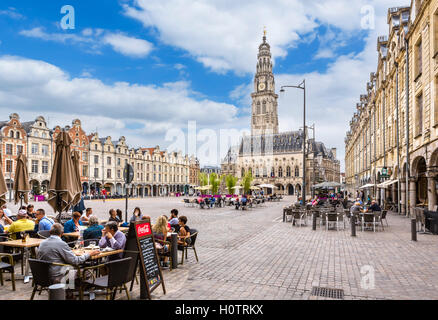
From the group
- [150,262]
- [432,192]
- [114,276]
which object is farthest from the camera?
[432,192]

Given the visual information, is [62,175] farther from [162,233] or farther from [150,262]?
[150,262]

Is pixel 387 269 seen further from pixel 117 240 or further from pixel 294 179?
pixel 294 179

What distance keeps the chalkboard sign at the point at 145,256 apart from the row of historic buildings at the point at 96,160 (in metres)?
27.5

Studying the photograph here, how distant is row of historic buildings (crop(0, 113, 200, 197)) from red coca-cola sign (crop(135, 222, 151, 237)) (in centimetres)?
2739

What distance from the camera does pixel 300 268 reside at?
754 centimetres

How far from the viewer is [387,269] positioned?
7375mm

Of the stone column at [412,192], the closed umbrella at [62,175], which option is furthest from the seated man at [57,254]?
the stone column at [412,192]

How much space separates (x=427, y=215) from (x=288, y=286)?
34.0 ft

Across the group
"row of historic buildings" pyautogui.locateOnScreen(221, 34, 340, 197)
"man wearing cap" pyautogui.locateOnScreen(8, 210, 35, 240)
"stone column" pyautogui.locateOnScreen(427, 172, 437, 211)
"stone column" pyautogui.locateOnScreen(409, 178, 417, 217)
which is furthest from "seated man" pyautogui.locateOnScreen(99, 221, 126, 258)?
"row of historic buildings" pyautogui.locateOnScreen(221, 34, 340, 197)

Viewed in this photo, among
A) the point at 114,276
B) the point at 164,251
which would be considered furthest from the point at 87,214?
the point at 114,276

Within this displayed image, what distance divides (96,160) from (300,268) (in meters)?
59.7

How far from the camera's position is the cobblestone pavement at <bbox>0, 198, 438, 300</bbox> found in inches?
230

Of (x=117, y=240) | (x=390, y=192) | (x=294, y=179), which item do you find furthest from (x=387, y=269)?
(x=294, y=179)

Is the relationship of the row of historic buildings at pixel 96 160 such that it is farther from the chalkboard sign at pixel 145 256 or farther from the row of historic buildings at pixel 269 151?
the chalkboard sign at pixel 145 256
